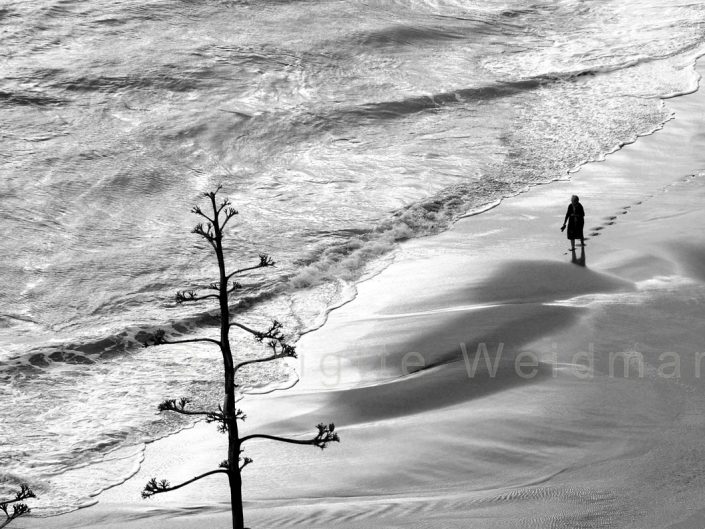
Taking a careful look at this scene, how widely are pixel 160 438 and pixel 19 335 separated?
346 centimetres

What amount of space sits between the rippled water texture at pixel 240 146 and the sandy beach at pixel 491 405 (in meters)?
0.87

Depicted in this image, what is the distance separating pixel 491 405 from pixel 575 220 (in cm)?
408

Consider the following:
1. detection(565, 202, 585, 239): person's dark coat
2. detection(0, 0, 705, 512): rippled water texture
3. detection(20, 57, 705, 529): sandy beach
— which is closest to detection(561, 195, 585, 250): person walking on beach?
detection(565, 202, 585, 239): person's dark coat

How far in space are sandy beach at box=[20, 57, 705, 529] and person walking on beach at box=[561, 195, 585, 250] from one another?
0.25 meters

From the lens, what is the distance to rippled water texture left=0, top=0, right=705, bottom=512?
35.8ft

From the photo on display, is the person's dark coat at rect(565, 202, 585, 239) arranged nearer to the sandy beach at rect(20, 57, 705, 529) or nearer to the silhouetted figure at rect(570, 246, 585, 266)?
Result: the silhouetted figure at rect(570, 246, 585, 266)

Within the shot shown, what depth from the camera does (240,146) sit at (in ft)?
59.2

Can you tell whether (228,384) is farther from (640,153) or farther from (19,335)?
(640,153)

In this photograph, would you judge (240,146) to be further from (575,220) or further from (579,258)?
(579,258)

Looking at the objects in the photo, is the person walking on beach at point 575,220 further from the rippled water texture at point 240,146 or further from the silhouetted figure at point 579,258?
the rippled water texture at point 240,146

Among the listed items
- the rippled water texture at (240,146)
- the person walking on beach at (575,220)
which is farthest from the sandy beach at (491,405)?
the rippled water texture at (240,146)

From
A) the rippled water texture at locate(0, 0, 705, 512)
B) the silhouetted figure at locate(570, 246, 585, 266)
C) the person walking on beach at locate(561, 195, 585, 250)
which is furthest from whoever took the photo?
the person walking on beach at locate(561, 195, 585, 250)

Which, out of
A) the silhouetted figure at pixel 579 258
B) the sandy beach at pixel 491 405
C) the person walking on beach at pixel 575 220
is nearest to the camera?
the sandy beach at pixel 491 405

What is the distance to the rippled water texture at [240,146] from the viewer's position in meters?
10.9
